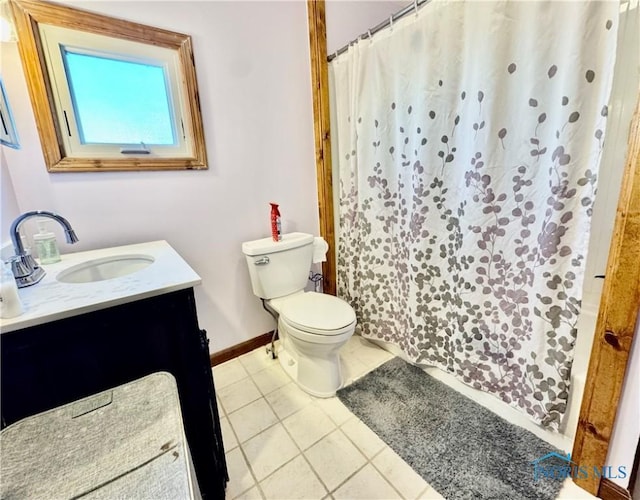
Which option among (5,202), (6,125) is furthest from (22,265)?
(6,125)

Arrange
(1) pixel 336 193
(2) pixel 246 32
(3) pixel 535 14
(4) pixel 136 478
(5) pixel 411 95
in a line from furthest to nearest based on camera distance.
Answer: (1) pixel 336 193 < (2) pixel 246 32 < (5) pixel 411 95 < (3) pixel 535 14 < (4) pixel 136 478

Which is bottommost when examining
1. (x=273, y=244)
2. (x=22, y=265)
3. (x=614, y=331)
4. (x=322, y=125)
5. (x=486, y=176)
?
(x=614, y=331)

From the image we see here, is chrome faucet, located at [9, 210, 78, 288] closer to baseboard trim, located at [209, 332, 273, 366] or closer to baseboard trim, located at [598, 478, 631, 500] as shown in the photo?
baseboard trim, located at [209, 332, 273, 366]

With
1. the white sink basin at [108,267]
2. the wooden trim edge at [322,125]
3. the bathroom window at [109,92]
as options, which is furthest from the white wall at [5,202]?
the wooden trim edge at [322,125]

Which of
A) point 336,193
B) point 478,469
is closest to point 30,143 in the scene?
point 336,193

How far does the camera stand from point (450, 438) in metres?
1.28

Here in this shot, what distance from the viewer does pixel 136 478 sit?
0.52 m

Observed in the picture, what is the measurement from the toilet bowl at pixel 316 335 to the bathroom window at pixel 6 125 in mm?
1278

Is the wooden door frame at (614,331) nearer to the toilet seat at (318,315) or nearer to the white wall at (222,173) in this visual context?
the toilet seat at (318,315)

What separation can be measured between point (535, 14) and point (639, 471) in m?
1.57

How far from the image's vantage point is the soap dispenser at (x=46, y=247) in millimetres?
1135

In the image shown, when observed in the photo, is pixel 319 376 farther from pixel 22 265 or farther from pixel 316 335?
pixel 22 265

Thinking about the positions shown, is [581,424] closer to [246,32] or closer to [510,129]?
[510,129]

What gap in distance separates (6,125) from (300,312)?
4.50 ft
